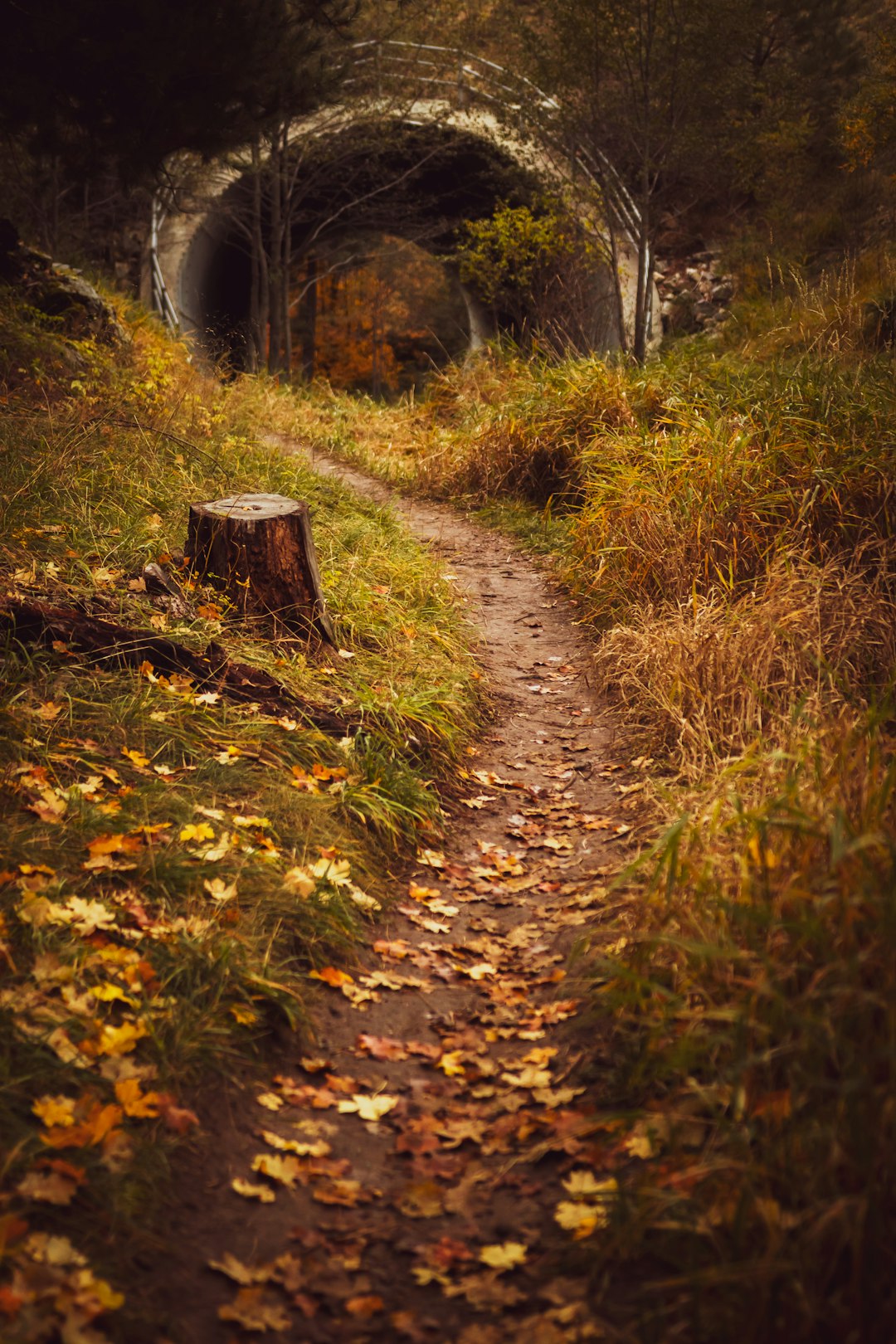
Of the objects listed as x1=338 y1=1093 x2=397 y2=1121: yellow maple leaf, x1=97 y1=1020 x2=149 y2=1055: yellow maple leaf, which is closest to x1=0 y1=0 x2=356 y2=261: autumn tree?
x1=97 y1=1020 x2=149 y2=1055: yellow maple leaf

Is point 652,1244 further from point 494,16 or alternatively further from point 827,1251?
point 494,16

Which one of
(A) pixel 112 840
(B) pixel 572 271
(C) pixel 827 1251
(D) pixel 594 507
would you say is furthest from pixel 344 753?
(B) pixel 572 271

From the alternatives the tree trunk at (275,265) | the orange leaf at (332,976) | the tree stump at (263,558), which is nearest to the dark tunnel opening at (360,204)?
the tree trunk at (275,265)

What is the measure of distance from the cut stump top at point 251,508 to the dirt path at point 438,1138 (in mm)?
1855

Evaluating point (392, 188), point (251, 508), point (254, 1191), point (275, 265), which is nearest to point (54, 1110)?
point (254, 1191)

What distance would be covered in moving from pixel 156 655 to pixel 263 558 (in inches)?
32.8

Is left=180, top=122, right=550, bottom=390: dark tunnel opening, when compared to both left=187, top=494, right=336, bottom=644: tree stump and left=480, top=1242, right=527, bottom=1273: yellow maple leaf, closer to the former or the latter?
left=187, top=494, right=336, bottom=644: tree stump

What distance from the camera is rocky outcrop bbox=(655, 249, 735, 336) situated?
49.7 ft

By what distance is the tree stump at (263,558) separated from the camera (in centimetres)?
504

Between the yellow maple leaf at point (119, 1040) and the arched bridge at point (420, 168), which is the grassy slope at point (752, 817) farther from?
the arched bridge at point (420, 168)

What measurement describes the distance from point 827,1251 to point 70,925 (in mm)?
2229

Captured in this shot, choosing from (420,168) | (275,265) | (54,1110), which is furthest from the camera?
(420,168)

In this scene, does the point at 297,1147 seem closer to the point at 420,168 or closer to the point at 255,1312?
the point at 255,1312

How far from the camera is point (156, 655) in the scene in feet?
14.9
